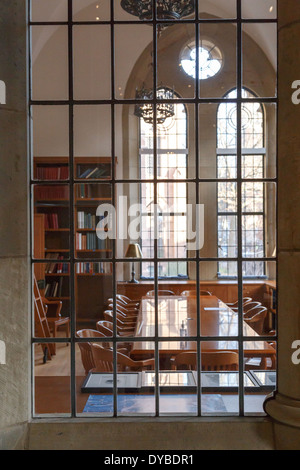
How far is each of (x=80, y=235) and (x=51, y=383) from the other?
30.2 inches

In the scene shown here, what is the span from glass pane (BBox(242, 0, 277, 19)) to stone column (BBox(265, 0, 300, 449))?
14cm

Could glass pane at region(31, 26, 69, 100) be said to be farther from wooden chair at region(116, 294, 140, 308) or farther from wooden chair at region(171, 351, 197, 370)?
wooden chair at region(171, 351, 197, 370)

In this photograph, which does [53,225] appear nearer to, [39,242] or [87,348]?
[39,242]

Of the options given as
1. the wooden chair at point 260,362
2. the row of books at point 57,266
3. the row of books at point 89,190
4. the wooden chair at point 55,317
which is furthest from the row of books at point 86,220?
the wooden chair at point 260,362

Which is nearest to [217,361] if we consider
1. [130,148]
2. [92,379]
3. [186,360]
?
[186,360]

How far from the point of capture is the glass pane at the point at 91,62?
2.20 meters

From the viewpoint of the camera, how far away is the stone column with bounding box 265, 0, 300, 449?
77.5 inches

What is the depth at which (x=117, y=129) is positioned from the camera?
231 centimetres

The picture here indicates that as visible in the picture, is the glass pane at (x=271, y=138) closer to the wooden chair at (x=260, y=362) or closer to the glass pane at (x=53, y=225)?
the wooden chair at (x=260, y=362)

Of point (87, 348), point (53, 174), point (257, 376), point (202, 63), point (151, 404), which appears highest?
point (202, 63)

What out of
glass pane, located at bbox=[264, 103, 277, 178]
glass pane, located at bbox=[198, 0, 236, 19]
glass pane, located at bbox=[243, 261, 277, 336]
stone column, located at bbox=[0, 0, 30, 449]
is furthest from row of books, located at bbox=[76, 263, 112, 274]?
glass pane, located at bbox=[198, 0, 236, 19]

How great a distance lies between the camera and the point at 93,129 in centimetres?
230

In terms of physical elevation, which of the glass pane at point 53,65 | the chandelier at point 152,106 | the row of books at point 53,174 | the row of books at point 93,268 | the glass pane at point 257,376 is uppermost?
the glass pane at point 53,65

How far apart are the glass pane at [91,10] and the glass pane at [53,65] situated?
0.13 metres
